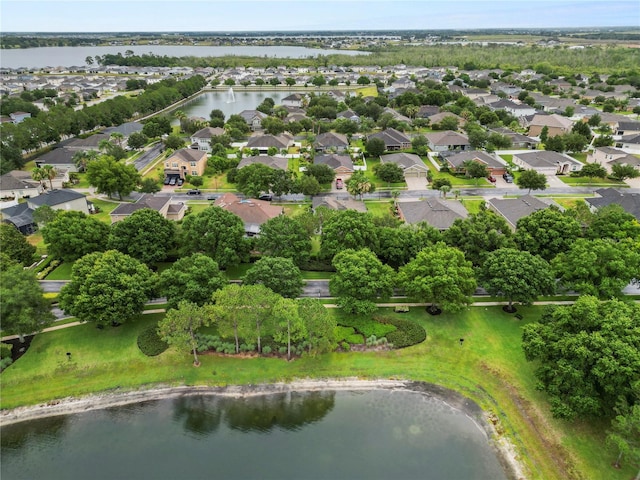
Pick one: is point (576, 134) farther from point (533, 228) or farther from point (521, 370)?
point (521, 370)

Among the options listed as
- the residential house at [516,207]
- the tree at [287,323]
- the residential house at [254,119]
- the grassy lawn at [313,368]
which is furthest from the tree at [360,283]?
the residential house at [254,119]

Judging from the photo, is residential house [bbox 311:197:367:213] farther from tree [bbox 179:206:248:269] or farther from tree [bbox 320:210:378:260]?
tree [bbox 179:206:248:269]

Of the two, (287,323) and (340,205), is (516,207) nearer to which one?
(340,205)

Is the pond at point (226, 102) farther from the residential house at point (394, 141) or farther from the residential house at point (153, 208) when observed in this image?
the residential house at point (153, 208)

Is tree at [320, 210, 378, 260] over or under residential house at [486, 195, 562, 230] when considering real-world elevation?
over

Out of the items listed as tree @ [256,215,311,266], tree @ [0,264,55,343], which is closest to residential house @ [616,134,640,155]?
tree @ [256,215,311,266]

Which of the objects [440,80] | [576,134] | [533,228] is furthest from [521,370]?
[440,80]
